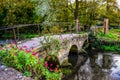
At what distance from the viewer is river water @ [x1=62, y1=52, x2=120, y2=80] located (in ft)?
36.7

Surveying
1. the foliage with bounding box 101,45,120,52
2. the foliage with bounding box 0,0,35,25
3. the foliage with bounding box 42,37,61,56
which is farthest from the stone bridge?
the foliage with bounding box 0,0,35,25

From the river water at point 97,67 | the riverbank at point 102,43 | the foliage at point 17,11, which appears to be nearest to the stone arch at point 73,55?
the river water at point 97,67

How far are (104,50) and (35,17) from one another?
7.55m

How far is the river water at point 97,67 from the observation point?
36.7 feet

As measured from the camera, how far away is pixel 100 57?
53.8 ft

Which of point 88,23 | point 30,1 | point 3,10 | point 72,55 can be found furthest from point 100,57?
point 3,10

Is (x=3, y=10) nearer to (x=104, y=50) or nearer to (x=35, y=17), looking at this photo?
(x=35, y=17)

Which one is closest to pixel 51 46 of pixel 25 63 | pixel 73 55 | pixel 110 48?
pixel 25 63

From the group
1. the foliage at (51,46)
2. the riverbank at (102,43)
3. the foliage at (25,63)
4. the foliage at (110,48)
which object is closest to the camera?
the foliage at (25,63)

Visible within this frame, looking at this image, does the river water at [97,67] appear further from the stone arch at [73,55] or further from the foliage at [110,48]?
the foliage at [110,48]

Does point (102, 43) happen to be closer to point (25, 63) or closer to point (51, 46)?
point (51, 46)

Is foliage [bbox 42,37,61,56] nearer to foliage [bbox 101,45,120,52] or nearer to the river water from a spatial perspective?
the river water

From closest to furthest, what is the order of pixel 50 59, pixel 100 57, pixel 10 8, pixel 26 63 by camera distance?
pixel 26 63
pixel 50 59
pixel 100 57
pixel 10 8

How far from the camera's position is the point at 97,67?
13.4m
